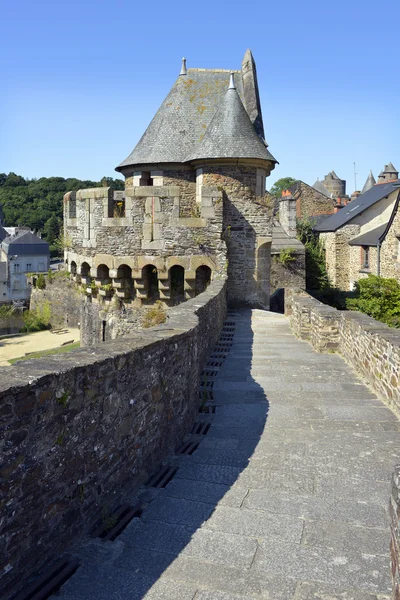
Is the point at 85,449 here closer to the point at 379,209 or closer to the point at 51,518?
the point at 51,518

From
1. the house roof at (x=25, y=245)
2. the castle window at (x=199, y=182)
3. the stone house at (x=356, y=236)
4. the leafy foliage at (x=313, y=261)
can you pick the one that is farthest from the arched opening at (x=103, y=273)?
the house roof at (x=25, y=245)

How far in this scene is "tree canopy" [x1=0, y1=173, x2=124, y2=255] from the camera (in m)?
81.5

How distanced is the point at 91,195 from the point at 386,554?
12525 millimetres

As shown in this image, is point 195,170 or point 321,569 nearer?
point 321,569

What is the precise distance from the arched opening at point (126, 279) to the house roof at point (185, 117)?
3.64m

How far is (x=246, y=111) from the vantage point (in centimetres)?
1642

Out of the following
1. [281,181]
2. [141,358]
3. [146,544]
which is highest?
[281,181]

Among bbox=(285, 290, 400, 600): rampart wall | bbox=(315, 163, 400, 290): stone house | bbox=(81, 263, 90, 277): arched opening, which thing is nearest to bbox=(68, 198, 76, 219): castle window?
bbox=(81, 263, 90, 277): arched opening

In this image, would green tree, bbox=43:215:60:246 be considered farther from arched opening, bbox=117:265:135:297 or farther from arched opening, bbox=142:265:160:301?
arched opening, bbox=142:265:160:301

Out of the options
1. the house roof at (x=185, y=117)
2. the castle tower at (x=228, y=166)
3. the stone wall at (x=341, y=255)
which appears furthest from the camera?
the stone wall at (x=341, y=255)

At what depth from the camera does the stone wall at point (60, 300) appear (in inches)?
942

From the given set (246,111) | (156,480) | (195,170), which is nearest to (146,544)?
(156,480)

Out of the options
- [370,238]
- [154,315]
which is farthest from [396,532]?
[370,238]

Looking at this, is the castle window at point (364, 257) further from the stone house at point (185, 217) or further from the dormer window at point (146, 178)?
the dormer window at point (146, 178)
